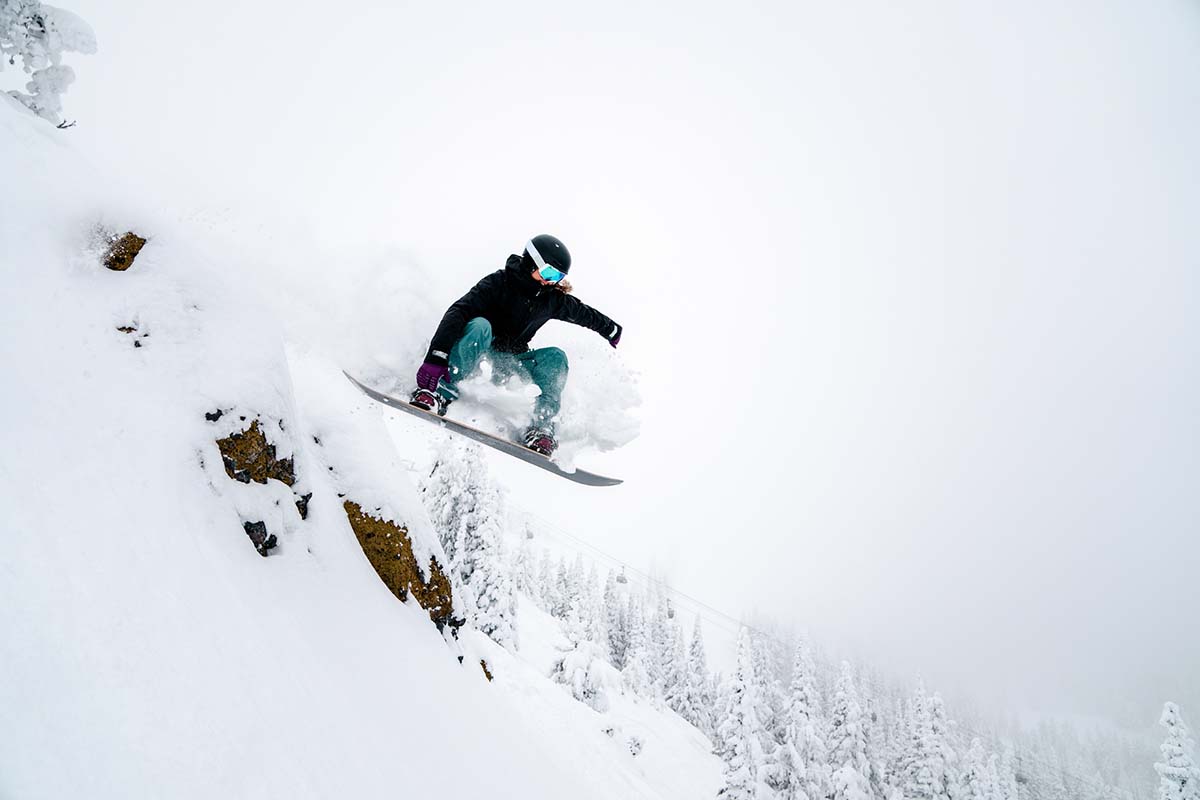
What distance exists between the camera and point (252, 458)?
9.55 feet

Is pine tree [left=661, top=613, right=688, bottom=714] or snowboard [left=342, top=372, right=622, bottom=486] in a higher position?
snowboard [left=342, top=372, right=622, bottom=486]

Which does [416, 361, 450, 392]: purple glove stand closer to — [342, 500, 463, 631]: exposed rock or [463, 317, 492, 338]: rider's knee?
[463, 317, 492, 338]: rider's knee

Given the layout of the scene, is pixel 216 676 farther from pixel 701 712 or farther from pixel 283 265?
pixel 701 712

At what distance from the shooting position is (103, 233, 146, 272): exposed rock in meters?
2.88

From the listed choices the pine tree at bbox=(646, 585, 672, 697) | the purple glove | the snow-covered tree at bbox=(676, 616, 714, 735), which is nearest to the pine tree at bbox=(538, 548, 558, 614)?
the pine tree at bbox=(646, 585, 672, 697)

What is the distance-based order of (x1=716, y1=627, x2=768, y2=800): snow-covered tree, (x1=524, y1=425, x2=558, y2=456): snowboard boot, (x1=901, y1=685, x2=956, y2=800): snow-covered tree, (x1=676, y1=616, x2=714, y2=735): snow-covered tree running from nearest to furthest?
(x1=524, y1=425, x2=558, y2=456): snowboard boot, (x1=716, y1=627, x2=768, y2=800): snow-covered tree, (x1=901, y1=685, x2=956, y2=800): snow-covered tree, (x1=676, y1=616, x2=714, y2=735): snow-covered tree

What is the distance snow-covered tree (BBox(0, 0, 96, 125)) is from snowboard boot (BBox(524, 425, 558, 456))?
4.71m

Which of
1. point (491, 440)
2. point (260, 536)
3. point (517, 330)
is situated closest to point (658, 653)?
point (491, 440)

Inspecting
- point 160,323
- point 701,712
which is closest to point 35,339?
point 160,323

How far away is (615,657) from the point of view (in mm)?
50219

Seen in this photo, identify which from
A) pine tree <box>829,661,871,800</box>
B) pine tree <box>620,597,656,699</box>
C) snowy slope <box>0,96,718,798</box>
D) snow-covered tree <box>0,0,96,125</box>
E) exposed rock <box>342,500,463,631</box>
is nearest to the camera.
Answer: snowy slope <box>0,96,718,798</box>

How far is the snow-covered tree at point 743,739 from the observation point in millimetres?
22219

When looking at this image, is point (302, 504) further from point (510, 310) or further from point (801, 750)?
point (801, 750)

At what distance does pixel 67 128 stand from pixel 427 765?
485 centimetres
